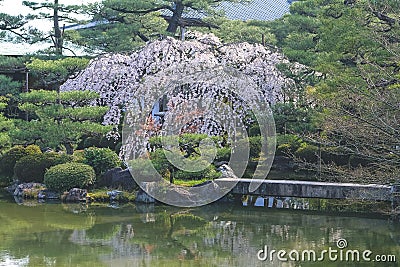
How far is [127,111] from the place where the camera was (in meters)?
13.0

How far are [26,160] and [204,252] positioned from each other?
6.08 m

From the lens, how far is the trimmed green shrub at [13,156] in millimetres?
13992

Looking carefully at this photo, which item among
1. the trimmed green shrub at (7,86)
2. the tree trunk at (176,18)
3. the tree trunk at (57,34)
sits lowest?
the trimmed green shrub at (7,86)

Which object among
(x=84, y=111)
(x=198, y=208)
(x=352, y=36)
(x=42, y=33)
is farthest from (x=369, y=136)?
(x=42, y=33)

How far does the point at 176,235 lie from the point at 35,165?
4.71 m

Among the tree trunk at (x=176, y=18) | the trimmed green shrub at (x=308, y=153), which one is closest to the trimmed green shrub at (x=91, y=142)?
the tree trunk at (x=176, y=18)

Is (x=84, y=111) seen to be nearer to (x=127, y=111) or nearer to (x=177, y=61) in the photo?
(x=127, y=111)

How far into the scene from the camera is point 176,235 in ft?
31.3

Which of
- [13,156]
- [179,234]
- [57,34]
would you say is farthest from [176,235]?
[57,34]
